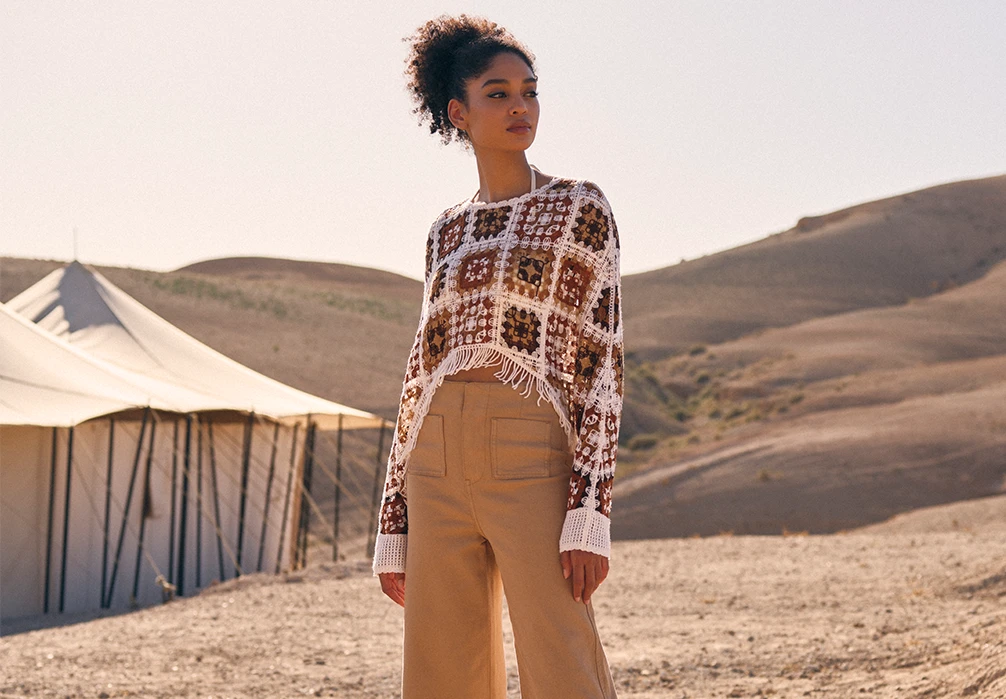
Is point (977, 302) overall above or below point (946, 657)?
above

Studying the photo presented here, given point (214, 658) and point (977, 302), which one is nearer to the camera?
point (214, 658)

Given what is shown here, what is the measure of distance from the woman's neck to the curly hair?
0.60 ft

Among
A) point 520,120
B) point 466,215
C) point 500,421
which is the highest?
point 520,120

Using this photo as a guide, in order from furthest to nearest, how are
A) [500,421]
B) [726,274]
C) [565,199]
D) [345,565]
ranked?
[726,274] → [345,565] → [565,199] → [500,421]

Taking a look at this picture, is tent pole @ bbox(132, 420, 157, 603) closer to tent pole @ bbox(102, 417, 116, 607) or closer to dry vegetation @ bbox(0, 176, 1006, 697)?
tent pole @ bbox(102, 417, 116, 607)

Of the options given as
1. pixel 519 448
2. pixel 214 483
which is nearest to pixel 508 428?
pixel 519 448

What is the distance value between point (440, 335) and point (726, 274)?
55806mm

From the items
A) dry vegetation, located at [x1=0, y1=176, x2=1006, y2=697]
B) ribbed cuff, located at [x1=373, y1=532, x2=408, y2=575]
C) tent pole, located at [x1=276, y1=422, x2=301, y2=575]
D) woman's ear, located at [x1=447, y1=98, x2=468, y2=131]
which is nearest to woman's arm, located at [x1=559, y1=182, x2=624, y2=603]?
woman's ear, located at [x1=447, y1=98, x2=468, y2=131]

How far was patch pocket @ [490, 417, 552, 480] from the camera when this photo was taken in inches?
95.7

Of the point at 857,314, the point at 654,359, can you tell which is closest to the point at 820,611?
the point at 654,359

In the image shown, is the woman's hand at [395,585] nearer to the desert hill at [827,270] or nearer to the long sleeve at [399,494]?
the long sleeve at [399,494]

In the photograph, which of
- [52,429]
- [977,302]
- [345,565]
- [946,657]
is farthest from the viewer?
[977,302]

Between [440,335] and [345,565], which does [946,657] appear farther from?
[345,565]

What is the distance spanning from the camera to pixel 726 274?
57.3 m
